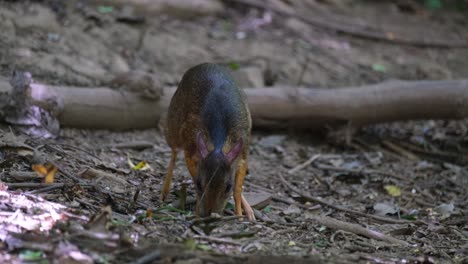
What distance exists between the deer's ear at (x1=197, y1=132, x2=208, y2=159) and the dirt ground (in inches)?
18.2

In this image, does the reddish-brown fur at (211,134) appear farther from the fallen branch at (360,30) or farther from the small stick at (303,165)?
the fallen branch at (360,30)

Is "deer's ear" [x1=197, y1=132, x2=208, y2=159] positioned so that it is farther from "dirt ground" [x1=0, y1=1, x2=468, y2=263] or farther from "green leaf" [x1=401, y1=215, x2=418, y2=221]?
"green leaf" [x1=401, y1=215, x2=418, y2=221]

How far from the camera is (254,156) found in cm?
820

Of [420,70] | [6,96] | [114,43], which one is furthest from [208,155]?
[420,70]

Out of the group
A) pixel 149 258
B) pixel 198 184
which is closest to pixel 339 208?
pixel 198 184

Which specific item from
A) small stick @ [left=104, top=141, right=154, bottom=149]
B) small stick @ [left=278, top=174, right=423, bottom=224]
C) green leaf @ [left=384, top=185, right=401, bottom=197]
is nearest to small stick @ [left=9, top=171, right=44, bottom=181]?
small stick @ [left=104, top=141, right=154, bottom=149]

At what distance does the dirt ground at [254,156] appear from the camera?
452 cm

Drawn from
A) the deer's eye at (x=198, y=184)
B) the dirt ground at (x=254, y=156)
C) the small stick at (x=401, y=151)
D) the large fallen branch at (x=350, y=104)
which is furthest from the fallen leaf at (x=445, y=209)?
the deer's eye at (x=198, y=184)

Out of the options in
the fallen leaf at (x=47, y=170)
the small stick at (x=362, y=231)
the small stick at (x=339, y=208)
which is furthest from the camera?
the small stick at (x=339, y=208)

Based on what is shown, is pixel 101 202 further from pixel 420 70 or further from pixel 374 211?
pixel 420 70

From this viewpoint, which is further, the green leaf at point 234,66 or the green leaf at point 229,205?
the green leaf at point 234,66

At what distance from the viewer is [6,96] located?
7156 millimetres

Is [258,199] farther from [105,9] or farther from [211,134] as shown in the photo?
[105,9]

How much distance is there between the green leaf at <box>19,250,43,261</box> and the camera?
12.8 ft
